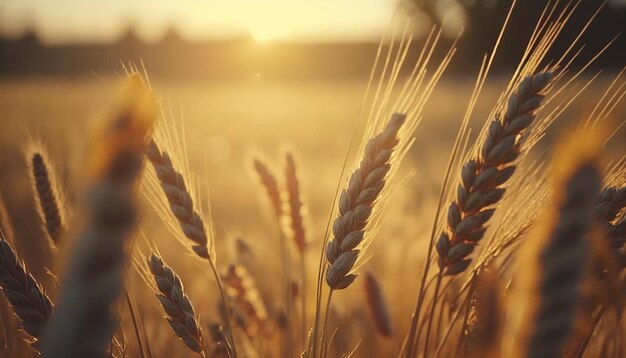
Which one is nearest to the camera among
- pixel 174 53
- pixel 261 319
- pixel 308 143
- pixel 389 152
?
pixel 389 152

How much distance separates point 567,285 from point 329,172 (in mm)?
6546

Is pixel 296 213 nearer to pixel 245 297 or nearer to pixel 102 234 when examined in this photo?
pixel 245 297

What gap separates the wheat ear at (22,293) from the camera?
908mm

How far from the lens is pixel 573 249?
0.50m

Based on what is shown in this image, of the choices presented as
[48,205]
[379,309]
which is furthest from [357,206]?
[48,205]

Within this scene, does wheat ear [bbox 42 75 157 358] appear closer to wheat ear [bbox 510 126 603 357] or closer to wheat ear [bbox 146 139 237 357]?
wheat ear [bbox 510 126 603 357]

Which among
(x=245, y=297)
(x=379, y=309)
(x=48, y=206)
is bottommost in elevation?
(x=379, y=309)

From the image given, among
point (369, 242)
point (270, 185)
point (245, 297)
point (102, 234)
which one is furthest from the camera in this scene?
point (270, 185)

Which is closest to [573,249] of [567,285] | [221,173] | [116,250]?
[567,285]

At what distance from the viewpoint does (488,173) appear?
0.96 meters

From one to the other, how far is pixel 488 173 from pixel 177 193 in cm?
63

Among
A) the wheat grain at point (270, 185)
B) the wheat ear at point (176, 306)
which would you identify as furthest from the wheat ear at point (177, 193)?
the wheat grain at point (270, 185)

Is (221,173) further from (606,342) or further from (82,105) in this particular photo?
(606,342)

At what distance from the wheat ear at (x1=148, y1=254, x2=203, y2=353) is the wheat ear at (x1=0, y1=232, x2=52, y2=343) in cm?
20
